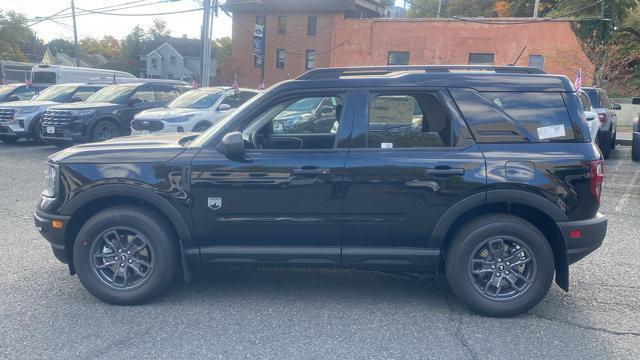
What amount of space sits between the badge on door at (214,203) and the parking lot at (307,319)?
0.85 meters

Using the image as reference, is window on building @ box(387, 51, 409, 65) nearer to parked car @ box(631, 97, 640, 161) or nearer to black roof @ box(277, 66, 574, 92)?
parked car @ box(631, 97, 640, 161)

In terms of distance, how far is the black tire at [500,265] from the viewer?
4418 millimetres

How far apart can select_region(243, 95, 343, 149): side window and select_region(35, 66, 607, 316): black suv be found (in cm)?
3

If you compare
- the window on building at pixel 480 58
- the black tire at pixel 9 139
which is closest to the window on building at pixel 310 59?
the window on building at pixel 480 58

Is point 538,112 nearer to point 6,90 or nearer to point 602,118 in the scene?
point 602,118

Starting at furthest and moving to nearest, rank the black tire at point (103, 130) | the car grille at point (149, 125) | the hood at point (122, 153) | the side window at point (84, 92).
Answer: the side window at point (84, 92) < the black tire at point (103, 130) < the car grille at point (149, 125) < the hood at point (122, 153)

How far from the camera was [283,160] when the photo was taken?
14.6 feet

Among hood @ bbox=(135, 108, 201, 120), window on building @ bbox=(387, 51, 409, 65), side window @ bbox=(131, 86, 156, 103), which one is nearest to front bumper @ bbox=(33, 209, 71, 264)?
hood @ bbox=(135, 108, 201, 120)

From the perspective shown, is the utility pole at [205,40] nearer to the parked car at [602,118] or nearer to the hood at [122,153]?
the parked car at [602,118]

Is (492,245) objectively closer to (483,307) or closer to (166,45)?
(483,307)

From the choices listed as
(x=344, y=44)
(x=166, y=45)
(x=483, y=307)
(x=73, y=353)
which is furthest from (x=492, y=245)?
(x=166, y=45)

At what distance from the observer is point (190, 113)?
40.9 feet

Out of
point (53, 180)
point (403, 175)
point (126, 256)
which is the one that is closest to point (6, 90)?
point (53, 180)

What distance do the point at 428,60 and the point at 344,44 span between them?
659 cm
